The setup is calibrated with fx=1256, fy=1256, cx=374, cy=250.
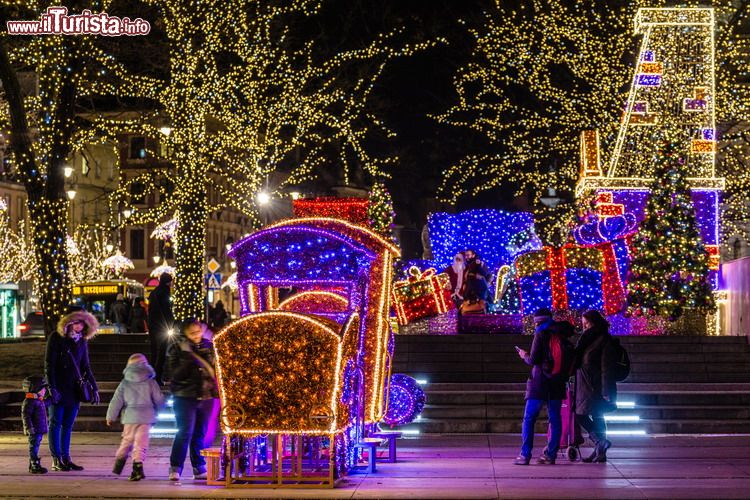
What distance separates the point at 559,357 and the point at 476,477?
1990 mm

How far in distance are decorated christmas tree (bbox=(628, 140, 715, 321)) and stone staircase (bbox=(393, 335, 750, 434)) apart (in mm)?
3100

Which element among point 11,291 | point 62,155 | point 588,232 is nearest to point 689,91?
point 588,232

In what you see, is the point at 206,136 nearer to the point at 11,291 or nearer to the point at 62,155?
the point at 62,155

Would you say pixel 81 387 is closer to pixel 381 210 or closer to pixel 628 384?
pixel 628 384

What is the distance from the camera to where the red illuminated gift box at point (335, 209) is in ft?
50.4

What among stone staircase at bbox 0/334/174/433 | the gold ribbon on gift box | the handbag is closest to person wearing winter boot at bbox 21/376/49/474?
the handbag

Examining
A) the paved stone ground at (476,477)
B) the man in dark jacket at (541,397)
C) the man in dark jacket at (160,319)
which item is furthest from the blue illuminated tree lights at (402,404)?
the man in dark jacket at (160,319)

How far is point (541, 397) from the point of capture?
14594 mm

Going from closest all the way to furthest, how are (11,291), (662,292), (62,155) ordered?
(62,155)
(662,292)
(11,291)

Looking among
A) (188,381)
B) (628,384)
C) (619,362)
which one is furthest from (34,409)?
(628,384)

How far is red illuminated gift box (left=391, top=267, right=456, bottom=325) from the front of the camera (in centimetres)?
3058

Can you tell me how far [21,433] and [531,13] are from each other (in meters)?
25.0

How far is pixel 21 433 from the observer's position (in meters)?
19.2

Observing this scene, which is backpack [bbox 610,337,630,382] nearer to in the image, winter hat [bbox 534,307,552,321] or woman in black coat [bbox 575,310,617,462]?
woman in black coat [bbox 575,310,617,462]
